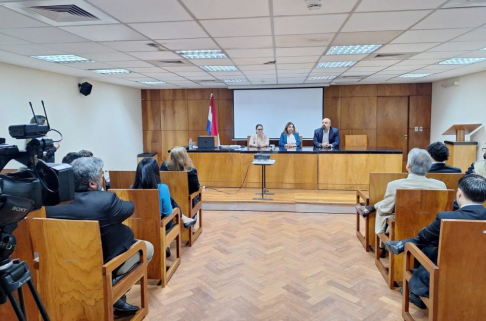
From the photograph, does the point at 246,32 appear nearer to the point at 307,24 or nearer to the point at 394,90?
the point at 307,24

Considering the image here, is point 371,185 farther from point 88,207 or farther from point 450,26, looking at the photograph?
point 88,207

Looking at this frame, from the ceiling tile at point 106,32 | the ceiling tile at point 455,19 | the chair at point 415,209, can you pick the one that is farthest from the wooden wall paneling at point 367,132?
the ceiling tile at point 106,32

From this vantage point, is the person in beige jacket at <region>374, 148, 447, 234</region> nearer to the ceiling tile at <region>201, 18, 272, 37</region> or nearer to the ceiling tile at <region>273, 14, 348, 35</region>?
the ceiling tile at <region>273, 14, 348, 35</region>

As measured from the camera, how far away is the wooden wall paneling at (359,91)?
824cm

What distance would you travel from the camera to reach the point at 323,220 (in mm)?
4531

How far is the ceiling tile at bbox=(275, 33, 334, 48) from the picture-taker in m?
3.51

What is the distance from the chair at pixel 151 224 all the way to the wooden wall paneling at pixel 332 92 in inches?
265

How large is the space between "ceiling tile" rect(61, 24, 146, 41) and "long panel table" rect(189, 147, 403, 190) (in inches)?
107

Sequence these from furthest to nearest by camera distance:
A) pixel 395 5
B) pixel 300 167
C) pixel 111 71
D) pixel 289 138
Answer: pixel 289 138 < pixel 111 71 < pixel 300 167 < pixel 395 5

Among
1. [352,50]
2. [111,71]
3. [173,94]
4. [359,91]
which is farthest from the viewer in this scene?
[173,94]

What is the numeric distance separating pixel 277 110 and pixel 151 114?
373 centimetres

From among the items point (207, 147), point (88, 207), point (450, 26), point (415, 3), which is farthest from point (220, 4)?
point (207, 147)

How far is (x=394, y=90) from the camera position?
8.16m

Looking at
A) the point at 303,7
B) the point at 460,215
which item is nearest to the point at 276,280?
the point at 460,215
